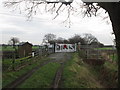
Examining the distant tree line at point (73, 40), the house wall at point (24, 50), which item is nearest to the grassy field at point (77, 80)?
the house wall at point (24, 50)

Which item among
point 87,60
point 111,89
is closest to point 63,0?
point 111,89

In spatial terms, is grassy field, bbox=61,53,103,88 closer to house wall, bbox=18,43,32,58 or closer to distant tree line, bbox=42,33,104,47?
house wall, bbox=18,43,32,58

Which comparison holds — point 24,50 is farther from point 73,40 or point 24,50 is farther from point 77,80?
point 73,40

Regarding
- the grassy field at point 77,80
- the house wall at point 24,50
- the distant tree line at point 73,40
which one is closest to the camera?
the grassy field at point 77,80

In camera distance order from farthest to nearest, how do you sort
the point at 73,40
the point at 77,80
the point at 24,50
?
the point at 73,40, the point at 24,50, the point at 77,80

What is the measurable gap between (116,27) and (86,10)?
7.92 ft

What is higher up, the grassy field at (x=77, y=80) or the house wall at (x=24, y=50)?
the house wall at (x=24, y=50)

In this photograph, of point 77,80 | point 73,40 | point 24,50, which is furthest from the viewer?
point 73,40

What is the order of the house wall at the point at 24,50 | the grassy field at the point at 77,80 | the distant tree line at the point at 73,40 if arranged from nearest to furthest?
the grassy field at the point at 77,80, the house wall at the point at 24,50, the distant tree line at the point at 73,40

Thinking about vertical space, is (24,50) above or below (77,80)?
above

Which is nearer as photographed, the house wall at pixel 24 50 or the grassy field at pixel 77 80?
the grassy field at pixel 77 80

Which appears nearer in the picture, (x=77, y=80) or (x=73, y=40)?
(x=77, y=80)

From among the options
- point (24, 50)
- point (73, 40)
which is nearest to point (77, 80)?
point (24, 50)

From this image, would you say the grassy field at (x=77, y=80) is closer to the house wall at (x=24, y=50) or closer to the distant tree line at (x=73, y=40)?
the house wall at (x=24, y=50)
